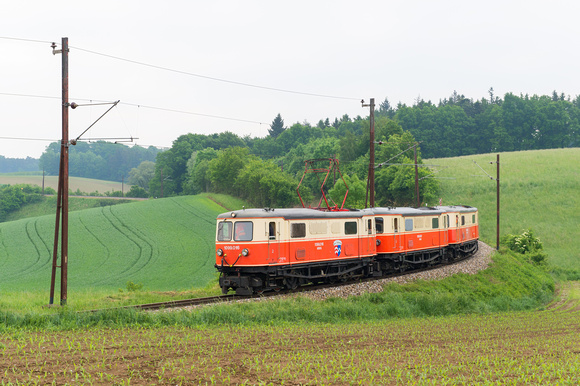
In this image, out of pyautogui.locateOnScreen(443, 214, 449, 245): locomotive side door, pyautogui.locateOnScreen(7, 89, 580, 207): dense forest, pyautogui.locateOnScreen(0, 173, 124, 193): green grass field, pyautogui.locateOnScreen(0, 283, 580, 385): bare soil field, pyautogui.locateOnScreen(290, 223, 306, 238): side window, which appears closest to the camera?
pyautogui.locateOnScreen(0, 283, 580, 385): bare soil field

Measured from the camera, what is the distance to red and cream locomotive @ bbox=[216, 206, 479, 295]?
73.7 ft

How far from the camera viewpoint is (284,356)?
1290 cm

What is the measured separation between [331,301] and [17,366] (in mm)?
14013

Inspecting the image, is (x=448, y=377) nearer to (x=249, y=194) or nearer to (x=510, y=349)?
(x=510, y=349)

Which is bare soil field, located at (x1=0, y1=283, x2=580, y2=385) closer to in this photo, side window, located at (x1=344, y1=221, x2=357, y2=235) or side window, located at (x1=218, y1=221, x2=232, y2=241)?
side window, located at (x1=218, y1=221, x2=232, y2=241)

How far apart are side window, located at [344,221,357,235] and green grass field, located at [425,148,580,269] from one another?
1312 inches

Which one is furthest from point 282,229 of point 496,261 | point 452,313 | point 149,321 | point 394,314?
point 496,261

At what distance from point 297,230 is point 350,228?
4.10 metres

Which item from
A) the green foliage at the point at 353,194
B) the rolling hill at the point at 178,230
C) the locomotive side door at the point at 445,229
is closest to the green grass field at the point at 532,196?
the rolling hill at the point at 178,230

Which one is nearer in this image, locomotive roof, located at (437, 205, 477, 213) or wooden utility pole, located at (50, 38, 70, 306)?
wooden utility pole, located at (50, 38, 70, 306)

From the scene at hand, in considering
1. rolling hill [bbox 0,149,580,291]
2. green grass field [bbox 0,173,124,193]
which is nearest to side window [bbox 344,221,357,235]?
rolling hill [bbox 0,149,580,291]

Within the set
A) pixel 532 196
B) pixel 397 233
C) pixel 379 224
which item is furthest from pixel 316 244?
pixel 532 196

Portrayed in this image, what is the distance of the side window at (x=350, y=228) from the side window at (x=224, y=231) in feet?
20.4

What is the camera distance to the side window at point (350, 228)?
26562 millimetres
